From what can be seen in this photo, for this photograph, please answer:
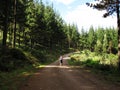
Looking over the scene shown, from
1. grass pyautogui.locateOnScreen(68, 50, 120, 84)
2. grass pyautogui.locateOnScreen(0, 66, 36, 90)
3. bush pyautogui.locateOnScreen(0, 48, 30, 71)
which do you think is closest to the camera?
grass pyautogui.locateOnScreen(0, 66, 36, 90)

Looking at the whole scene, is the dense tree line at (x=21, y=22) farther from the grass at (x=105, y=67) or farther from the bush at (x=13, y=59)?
the grass at (x=105, y=67)

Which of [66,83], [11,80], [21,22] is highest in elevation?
[21,22]

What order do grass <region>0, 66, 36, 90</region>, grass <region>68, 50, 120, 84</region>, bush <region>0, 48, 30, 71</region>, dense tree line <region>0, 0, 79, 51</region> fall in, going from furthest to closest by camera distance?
dense tree line <region>0, 0, 79, 51</region> < bush <region>0, 48, 30, 71</region> < grass <region>68, 50, 120, 84</region> < grass <region>0, 66, 36, 90</region>

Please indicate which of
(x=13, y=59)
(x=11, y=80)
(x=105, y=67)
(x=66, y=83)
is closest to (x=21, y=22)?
(x=13, y=59)

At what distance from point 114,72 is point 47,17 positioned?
4944cm

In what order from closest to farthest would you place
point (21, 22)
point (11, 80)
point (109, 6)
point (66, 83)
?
point (66, 83), point (11, 80), point (109, 6), point (21, 22)

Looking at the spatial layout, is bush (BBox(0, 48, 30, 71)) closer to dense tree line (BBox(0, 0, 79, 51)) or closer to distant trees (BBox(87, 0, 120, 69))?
dense tree line (BBox(0, 0, 79, 51))

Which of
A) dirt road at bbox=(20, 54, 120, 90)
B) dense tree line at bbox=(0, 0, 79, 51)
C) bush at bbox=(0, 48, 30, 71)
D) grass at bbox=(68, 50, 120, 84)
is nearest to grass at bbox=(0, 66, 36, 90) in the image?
dirt road at bbox=(20, 54, 120, 90)

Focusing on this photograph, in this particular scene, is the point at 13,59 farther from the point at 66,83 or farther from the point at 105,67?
the point at 66,83

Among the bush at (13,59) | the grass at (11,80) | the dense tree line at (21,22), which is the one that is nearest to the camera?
the grass at (11,80)

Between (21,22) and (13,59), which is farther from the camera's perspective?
(21,22)

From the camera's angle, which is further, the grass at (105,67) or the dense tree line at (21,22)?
the dense tree line at (21,22)

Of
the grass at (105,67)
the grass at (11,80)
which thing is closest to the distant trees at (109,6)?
the grass at (105,67)

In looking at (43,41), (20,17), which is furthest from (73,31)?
(20,17)
